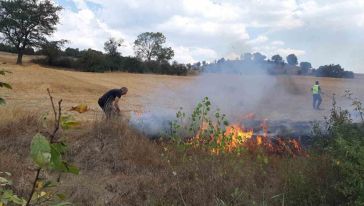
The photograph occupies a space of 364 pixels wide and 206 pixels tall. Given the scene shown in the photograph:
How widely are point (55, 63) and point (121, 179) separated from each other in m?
48.4

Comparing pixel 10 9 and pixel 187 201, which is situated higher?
pixel 10 9

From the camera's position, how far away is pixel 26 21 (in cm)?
4719

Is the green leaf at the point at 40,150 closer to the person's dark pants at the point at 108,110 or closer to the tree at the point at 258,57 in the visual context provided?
the person's dark pants at the point at 108,110

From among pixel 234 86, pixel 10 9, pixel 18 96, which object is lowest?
pixel 18 96

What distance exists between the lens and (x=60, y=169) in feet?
5.37

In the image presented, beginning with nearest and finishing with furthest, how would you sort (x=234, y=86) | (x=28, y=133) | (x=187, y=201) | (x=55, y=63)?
(x=187, y=201), (x=28, y=133), (x=234, y=86), (x=55, y=63)

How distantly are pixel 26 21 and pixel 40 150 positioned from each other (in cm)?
4896

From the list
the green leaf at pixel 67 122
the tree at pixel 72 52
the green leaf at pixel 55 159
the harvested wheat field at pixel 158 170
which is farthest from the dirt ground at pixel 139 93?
the tree at pixel 72 52

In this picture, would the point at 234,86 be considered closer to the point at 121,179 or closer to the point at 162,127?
the point at 162,127

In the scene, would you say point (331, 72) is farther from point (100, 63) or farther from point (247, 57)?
point (100, 63)

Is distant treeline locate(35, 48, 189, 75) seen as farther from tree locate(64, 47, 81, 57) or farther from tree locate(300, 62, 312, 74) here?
tree locate(300, 62, 312, 74)

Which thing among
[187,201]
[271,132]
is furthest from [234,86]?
[187,201]

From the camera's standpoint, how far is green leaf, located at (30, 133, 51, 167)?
1495 millimetres

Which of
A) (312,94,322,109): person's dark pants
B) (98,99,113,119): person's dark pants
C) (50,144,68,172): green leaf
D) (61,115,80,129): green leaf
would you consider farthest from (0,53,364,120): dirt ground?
(50,144,68,172): green leaf
